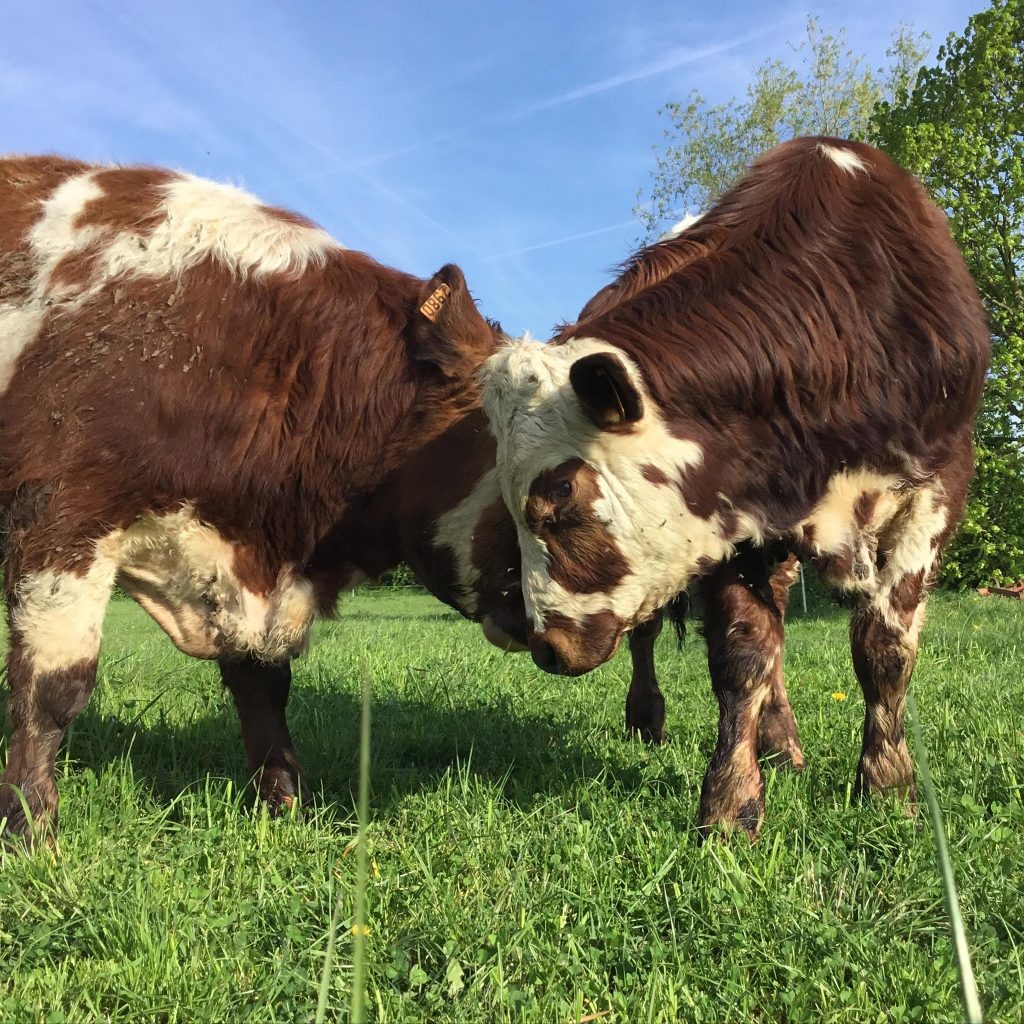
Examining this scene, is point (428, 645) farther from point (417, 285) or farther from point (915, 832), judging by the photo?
point (915, 832)

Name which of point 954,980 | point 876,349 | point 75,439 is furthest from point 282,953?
point 876,349

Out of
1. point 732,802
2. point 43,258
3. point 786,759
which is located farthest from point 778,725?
point 43,258

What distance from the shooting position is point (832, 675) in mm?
6098

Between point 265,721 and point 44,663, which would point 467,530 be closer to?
point 265,721

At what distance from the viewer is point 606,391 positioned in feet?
9.47

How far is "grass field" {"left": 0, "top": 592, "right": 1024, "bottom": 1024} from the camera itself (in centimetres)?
207

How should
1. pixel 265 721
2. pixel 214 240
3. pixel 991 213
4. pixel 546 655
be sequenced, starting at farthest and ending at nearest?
pixel 991 213 → pixel 265 721 → pixel 214 240 → pixel 546 655

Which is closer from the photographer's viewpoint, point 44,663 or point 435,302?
point 44,663

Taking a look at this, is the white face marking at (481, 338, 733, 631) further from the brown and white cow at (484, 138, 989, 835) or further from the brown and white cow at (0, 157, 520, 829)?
the brown and white cow at (0, 157, 520, 829)

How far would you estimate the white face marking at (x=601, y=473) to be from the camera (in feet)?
9.86

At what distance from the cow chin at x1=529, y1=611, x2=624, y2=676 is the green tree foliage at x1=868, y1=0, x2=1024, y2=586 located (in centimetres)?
982

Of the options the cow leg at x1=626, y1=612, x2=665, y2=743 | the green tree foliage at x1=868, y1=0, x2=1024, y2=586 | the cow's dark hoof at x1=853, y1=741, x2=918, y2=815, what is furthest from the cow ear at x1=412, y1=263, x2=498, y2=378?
the green tree foliage at x1=868, y1=0, x2=1024, y2=586

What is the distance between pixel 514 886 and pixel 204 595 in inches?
64.9

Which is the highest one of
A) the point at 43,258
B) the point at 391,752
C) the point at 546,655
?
the point at 43,258
